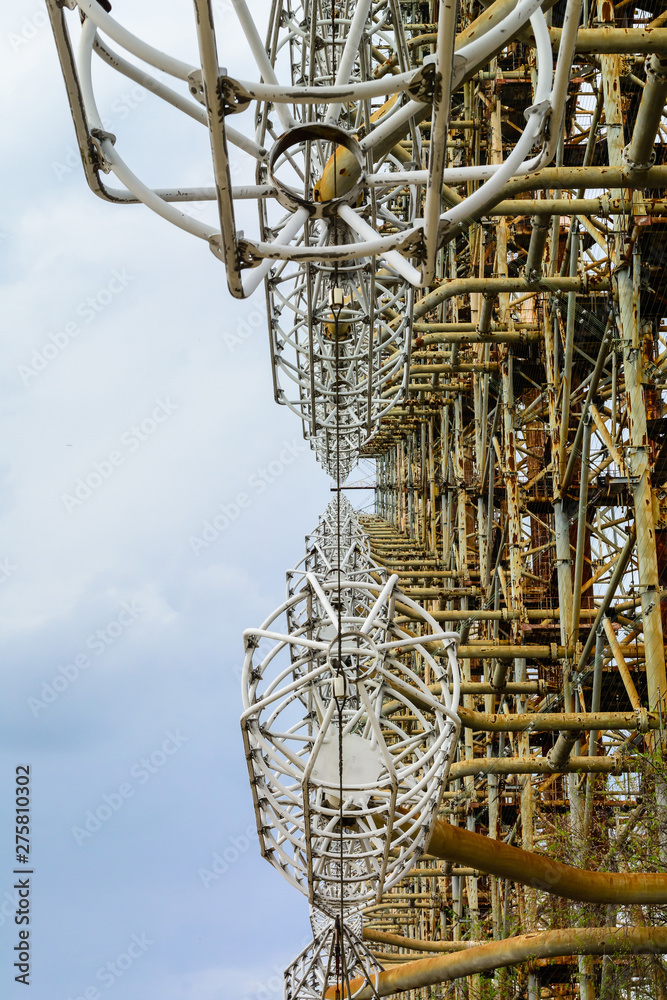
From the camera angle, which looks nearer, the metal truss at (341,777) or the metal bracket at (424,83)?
the metal bracket at (424,83)

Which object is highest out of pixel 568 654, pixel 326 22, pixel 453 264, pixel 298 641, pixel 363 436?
pixel 453 264

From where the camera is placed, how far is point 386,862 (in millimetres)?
6324

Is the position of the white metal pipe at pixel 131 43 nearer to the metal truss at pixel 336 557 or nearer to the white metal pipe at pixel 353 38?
the white metal pipe at pixel 353 38

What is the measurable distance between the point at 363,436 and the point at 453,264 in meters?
13.1

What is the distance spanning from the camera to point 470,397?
25.5 m

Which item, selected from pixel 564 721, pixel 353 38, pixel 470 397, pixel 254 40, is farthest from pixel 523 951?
pixel 470 397

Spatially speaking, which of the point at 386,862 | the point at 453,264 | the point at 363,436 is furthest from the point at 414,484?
the point at 386,862

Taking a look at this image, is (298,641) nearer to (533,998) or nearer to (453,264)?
(533,998)

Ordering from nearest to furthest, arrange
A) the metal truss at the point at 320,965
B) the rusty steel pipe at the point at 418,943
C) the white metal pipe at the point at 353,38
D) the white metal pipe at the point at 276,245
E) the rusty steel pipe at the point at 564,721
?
the white metal pipe at the point at 276,245
the white metal pipe at the point at 353,38
the metal truss at the point at 320,965
the rusty steel pipe at the point at 564,721
the rusty steel pipe at the point at 418,943

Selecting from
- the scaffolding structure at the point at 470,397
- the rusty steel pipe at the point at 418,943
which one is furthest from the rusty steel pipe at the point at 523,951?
the rusty steel pipe at the point at 418,943

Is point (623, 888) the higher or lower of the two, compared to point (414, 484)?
lower

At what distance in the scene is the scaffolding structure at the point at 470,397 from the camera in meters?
5.30

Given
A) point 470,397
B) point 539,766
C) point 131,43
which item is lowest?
point 539,766

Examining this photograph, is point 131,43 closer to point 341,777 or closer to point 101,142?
point 101,142
